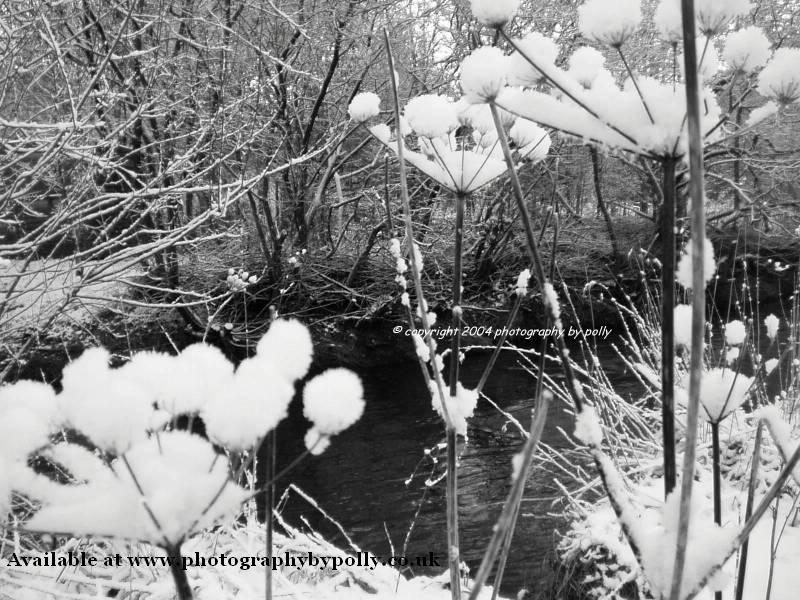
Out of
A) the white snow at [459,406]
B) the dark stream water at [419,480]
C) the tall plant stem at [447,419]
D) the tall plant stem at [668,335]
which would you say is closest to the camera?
the tall plant stem at [668,335]

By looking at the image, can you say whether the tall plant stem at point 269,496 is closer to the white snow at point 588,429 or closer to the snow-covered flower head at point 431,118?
the white snow at point 588,429

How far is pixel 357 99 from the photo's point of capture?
111 centimetres

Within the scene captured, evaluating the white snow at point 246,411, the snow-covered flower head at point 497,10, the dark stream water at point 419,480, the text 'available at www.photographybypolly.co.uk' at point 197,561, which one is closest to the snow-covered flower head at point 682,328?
the snow-covered flower head at point 497,10

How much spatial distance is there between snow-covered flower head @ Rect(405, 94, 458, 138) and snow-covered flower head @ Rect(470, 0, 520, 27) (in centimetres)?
32

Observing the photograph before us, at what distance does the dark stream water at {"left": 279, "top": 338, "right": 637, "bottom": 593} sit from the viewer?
13.7 feet

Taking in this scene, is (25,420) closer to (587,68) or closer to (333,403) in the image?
(333,403)

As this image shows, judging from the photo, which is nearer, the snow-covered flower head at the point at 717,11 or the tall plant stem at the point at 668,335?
the tall plant stem at the point at 668,335

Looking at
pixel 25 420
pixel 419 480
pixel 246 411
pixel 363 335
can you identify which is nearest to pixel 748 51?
pixel 246 411

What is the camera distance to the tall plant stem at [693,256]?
0.36m

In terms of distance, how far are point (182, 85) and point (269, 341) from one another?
261 inches

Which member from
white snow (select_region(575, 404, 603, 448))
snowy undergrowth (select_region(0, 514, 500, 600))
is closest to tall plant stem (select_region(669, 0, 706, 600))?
white snow (select_region(575, 404, 603, 448))

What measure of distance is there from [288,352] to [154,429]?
0.11m

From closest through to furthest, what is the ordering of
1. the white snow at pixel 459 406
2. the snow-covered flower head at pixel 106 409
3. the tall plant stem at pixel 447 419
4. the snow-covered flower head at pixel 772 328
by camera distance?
the snow-covered flower head at pixel 106 409 < the tall plant stem at pixel 447 419 < the white snow at pixel 459 406 < the snow-covered flower head at pixel 772 328

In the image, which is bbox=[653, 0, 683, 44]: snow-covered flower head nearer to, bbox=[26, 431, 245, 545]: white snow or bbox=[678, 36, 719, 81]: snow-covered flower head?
bbox=[678, 36, 719, 81]: snow-covered flower head
